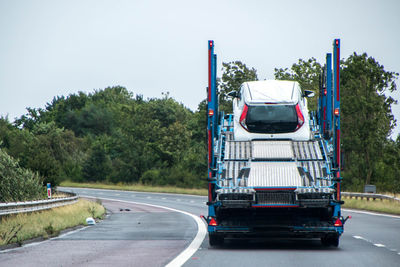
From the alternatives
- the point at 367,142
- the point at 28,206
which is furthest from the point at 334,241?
the point at 367,142

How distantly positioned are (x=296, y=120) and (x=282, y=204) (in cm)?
274

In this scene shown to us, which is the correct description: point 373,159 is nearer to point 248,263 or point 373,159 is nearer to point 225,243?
point 225,243

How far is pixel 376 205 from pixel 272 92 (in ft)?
65.1

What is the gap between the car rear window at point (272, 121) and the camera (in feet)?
54.3

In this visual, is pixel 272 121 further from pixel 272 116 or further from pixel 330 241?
pixel 330 241

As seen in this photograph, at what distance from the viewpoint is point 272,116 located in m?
16.5

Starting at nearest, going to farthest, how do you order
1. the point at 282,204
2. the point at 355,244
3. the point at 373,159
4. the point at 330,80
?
the point at 282,204 < the point at 355,244 < the point at 330,80 < the point at 373,159

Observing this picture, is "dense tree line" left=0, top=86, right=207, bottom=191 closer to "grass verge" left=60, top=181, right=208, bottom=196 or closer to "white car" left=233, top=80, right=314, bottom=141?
"grass verge" left=60, top=181, right=208, bottom=196

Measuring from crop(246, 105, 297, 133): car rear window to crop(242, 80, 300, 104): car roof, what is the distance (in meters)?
0.25

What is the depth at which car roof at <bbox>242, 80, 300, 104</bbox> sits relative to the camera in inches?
660

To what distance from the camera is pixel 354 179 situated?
174 feet

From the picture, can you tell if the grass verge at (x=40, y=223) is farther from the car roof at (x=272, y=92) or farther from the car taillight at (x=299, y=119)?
the car taillight at (x=299, y=119)

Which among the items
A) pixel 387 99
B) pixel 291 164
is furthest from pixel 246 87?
pixel 387 99

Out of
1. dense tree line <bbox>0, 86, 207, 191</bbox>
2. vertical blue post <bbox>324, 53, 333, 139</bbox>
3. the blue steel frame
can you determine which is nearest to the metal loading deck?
the blue steel frame
